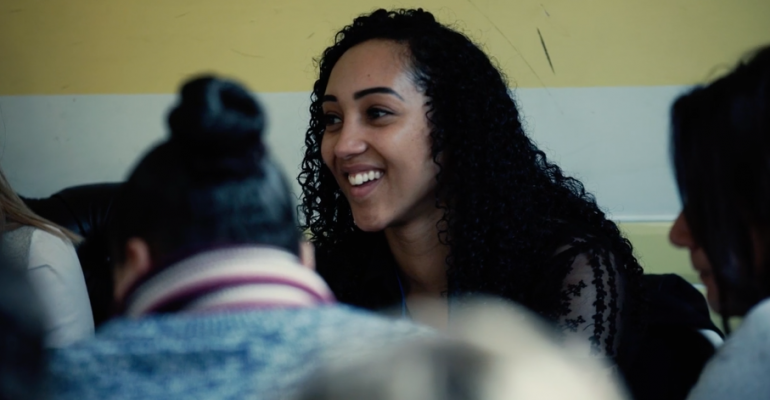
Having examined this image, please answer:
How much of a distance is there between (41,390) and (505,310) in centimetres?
97

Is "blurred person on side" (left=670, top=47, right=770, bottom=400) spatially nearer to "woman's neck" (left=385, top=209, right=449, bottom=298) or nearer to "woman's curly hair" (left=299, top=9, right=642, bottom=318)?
"woman's curly hair" (left=299, top=9, right=642, bottom=318)

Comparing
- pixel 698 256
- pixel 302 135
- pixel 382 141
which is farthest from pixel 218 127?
pixel 302 135

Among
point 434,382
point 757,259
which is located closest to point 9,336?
point 434,382

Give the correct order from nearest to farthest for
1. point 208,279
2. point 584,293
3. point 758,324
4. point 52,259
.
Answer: point 208,279 < point 758,324 < point 584,293 < point 52,259

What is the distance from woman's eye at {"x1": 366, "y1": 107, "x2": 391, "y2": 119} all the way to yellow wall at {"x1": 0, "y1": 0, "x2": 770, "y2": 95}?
92 centimetres

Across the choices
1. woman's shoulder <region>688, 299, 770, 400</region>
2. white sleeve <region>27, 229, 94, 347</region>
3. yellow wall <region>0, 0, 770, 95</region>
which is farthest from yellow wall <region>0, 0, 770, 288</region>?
woman's shoulder <region>688, 299, 770, 400</region>

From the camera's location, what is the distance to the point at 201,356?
0.52 meters

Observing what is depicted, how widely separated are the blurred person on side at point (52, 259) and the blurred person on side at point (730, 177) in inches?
42.6

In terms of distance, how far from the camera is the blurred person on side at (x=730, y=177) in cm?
82

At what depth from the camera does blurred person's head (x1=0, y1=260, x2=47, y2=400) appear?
0.49 metres

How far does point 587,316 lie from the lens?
1320 mm

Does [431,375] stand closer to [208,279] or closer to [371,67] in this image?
[208,279]

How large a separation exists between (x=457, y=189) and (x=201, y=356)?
0.98 m

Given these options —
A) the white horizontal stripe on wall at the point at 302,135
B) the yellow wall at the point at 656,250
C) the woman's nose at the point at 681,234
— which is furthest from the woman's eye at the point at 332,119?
the yellow wall at the point at 656,250
